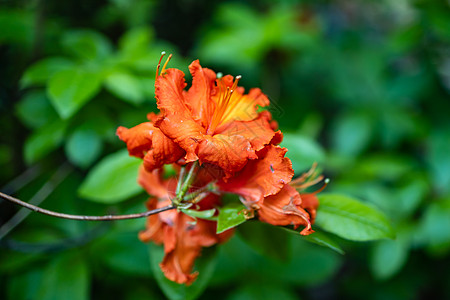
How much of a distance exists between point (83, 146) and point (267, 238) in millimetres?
625

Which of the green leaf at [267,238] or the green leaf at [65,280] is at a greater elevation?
the green leaf at [267,238]

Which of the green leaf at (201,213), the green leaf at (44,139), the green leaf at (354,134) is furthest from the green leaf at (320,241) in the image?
the green leaf at (354,134)

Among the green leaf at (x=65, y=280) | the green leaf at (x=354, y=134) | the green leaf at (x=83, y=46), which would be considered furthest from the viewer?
the green leaf at (x=354, y=134)

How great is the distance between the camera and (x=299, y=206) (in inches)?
27.2

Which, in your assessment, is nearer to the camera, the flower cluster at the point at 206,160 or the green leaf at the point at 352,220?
the flower cluster at the point at 206,160

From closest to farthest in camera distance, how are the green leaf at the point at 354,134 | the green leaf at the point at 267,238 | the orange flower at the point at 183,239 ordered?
the orange flower at the point at 183,239 → the green leaf at the point at 267,238 → the green leaf at the point at 354,134

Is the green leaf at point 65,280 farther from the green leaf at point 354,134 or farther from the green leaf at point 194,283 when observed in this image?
the green leaf at point 354,134

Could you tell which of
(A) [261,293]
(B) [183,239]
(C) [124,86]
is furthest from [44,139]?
(A) [261,293]

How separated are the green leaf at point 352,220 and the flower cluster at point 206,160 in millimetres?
53

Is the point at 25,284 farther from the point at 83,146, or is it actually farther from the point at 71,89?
the point at 71,89

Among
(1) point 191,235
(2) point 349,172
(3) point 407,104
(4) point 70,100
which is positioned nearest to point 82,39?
(4) point 70,100

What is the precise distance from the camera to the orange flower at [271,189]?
2.17 ft

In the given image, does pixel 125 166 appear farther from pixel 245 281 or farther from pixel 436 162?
pixel 436 162

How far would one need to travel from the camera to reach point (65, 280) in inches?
43.1
